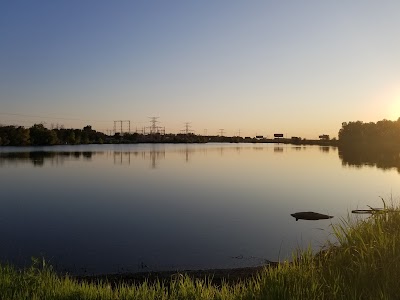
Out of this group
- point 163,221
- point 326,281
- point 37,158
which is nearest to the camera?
point 326,281

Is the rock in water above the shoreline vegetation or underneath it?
underneath

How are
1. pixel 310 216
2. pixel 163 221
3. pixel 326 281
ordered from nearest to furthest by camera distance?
pixel 326 281 < pixel 163 221 < pixel 310 216

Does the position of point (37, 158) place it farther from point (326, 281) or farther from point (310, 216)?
point (326, 281)

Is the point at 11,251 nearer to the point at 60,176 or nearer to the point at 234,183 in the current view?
the point at 234,183

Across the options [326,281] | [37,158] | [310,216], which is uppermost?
[326,281]

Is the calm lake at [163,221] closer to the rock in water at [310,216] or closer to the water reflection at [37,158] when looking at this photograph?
the rock in water at [310,216]

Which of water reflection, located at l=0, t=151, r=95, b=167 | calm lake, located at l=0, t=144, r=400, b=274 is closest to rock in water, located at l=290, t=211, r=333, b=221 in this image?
calm lake, located at l=0, t=144, r=400, b=274

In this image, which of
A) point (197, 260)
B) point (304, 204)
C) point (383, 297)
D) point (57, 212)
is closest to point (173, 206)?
point (57, 212)

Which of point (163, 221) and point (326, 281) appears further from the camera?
point (163, 221)

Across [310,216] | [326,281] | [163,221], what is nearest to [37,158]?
[163,221]

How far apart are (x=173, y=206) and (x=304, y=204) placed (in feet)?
52.1

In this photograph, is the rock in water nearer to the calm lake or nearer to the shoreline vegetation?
the calm lake

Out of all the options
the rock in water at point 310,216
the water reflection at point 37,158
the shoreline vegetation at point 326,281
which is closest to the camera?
the shoreline vegetation at point 326,281

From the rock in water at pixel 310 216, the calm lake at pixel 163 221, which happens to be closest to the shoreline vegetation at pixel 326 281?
the calm lake at pixel 163 221
